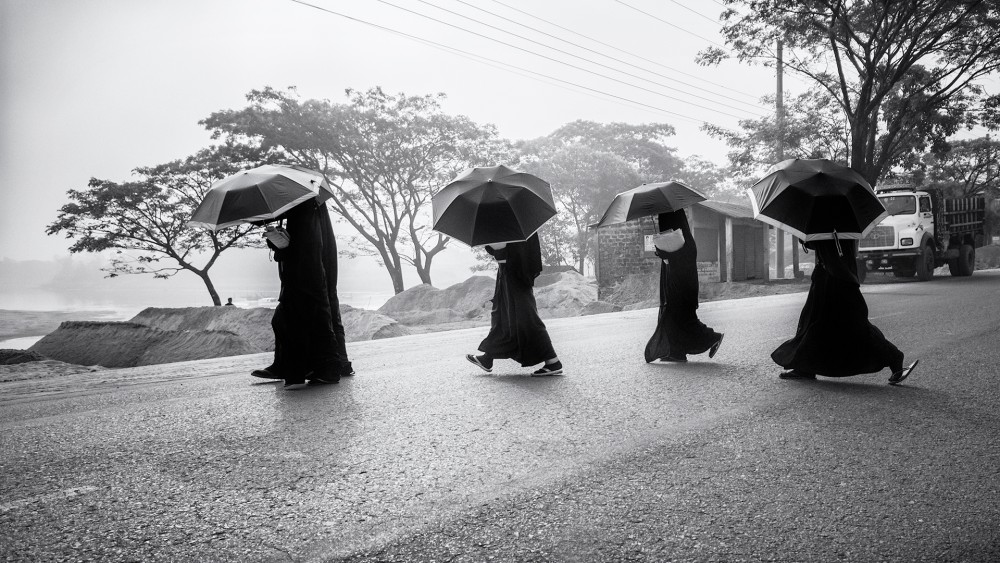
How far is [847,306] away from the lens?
19.2 ft

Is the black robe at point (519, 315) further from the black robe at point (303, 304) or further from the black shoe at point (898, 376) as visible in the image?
the black shoe at point (898, 376)

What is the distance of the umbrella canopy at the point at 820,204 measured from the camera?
5656mm

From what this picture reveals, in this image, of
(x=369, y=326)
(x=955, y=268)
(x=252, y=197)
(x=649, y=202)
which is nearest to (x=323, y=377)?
(x=252, y=197)

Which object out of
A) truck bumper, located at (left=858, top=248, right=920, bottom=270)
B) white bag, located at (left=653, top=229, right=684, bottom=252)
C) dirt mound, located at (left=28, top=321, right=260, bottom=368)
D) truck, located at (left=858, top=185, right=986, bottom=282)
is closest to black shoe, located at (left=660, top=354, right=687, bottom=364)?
white bag, located at (left=653, top=229, right=684, bottom=252)

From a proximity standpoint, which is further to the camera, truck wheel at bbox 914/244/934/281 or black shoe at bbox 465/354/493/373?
truck wheel at bbox 914/244/934/281

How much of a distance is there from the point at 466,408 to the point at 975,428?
11.4 ft

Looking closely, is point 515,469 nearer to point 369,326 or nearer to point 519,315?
point 519,315

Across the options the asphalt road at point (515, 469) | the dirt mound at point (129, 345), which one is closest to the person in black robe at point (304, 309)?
the asphalt road at point (515, 469)

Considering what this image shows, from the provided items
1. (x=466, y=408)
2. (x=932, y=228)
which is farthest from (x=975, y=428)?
(x=932, y=228)

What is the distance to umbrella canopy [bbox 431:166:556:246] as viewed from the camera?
641cm

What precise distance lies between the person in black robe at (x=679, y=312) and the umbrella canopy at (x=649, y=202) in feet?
0.78

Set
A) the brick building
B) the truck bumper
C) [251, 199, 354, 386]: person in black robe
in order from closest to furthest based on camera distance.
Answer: [251, 199, 354, 386]: person in black robe → the truck bumper → the brick building

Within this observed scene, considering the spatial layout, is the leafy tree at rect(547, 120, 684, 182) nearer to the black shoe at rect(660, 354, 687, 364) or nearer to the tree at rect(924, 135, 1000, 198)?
the tree at rect(924, 135, 1000, 198)

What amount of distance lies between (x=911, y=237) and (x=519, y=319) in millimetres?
21544
